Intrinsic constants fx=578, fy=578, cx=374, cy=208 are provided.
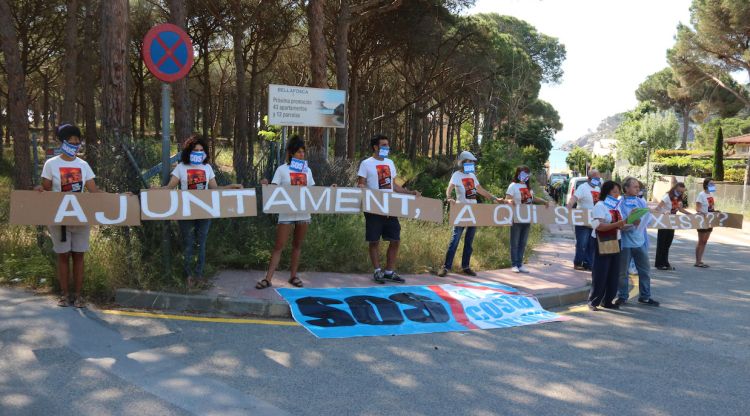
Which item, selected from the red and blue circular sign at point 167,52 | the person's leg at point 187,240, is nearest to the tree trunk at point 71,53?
the red and blue circular sign at point 167,52

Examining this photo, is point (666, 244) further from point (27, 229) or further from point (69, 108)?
point (69, 108)

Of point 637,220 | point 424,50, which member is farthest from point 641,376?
point 424,50

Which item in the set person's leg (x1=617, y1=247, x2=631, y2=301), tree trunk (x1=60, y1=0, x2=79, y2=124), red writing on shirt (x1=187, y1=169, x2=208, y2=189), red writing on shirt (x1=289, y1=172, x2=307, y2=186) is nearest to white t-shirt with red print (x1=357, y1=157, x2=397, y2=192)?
red writing on shirt (x1=289, y1=172, x2=307, y2=186)

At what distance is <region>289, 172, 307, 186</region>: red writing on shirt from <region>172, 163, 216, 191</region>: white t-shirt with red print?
1.04 metres

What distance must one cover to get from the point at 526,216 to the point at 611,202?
198 centimetres

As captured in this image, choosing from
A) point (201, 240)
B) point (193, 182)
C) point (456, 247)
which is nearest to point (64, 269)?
point (201, 240)

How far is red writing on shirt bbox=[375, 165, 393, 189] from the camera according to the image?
313 inches

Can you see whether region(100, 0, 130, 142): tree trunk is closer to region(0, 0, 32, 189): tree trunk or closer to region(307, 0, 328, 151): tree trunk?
region(0, 0, 32, 189): tree trunk

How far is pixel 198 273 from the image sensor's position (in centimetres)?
694

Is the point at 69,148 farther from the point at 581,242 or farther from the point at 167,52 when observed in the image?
the point at 581,242

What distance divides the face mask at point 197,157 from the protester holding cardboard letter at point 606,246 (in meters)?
4.84

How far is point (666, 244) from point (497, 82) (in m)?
23.3

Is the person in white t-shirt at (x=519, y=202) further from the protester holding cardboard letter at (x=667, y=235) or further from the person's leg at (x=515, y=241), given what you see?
the protester holding cardboard letter at (x=667, y=235)

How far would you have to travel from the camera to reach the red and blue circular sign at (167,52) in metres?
6.34
